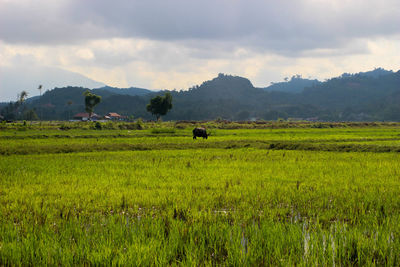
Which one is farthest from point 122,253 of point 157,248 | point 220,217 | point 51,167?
point 51,167

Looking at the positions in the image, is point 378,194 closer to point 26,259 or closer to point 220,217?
point 220,217

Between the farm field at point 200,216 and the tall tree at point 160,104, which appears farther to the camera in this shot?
the tall tree at point 160,104

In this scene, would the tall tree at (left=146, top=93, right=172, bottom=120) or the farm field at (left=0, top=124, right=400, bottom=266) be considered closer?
the farm field at (left=0, top=124, right=400, bottom=266)

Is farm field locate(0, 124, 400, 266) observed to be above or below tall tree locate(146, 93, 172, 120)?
below

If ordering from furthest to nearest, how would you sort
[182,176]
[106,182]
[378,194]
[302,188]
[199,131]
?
[199,131] → [182,176] → [106,182] → [302,188] → [378,194]

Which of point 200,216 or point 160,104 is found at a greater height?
point 160,104

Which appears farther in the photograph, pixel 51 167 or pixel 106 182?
pixel 51 167

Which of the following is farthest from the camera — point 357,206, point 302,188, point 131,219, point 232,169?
point 232,169

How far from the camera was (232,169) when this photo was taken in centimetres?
1181

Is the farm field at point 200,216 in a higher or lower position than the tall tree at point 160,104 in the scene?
lower

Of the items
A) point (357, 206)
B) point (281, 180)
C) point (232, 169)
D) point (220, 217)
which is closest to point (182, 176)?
point (232, 169)

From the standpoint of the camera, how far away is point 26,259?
446cm

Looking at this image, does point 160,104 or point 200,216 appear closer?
point 200,216

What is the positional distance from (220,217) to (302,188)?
324 cm
